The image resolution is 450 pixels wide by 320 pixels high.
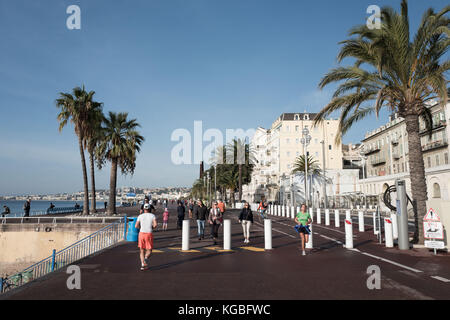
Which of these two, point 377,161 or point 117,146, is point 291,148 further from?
point 117,146

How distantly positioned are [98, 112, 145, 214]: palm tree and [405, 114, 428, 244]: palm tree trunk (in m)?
26.7

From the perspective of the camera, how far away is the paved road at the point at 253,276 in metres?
6.13

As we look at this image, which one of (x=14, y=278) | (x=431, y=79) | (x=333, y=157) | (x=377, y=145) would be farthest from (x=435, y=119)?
(x=14, y=278)

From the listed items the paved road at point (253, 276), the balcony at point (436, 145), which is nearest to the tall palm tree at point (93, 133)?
the paved road at point (253, 276)

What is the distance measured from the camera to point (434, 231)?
10.8 meters

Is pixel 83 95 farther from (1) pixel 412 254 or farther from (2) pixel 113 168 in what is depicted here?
(1) pixel 412 254

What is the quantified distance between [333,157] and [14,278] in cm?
7836

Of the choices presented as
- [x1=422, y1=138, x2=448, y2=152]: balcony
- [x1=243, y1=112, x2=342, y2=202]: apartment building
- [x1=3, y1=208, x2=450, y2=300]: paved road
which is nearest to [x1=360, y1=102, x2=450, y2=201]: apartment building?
[x1=422, y1=138, x2=448, y2=152]: balcony

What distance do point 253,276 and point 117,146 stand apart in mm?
28023

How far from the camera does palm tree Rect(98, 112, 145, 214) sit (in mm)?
33188

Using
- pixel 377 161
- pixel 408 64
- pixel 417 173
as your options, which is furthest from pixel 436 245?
pixel 377 161

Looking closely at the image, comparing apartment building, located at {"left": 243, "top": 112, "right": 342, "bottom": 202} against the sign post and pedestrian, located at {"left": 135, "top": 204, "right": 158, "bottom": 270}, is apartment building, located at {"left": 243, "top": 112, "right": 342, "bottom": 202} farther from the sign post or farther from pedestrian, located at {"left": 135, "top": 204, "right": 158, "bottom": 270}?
pedestrian, located at {"left": 135, "top": 204, "right": 158, "bottom": 270}
